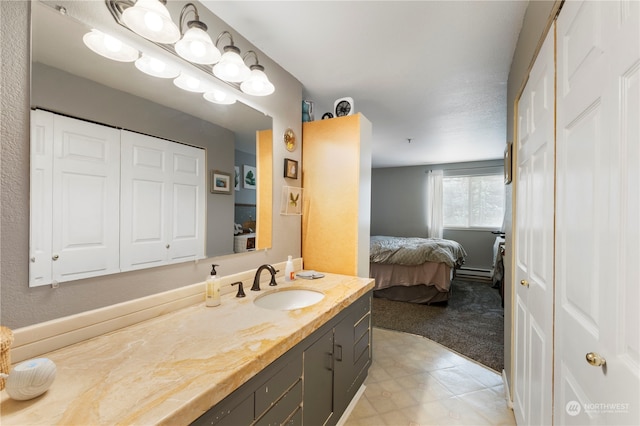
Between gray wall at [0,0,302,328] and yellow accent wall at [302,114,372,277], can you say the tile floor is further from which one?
gray wall at [0,0,302,328]

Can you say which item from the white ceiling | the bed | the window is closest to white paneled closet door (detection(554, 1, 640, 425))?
the white ceiling

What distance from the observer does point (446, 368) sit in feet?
7.47

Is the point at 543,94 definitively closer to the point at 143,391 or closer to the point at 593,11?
the point at 593,11

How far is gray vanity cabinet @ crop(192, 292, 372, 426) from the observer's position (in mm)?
867

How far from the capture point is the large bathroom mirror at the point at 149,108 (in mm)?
944

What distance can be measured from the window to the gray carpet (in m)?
1.83

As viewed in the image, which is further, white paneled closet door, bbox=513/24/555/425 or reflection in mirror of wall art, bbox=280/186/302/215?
reflection in mirror of wall art, bbox=280/186/302/215

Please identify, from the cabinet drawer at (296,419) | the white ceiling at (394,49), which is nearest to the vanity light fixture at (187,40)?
the white ceiling at (394,49)

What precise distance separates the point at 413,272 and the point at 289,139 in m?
2.76

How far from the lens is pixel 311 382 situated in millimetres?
1252

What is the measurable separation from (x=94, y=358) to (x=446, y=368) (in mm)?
2422

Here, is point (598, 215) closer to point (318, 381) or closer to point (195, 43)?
point (318, 381)

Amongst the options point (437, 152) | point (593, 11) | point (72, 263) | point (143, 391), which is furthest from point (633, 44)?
point (437, 152)

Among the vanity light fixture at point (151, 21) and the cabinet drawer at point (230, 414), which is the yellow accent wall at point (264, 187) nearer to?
the vanity light fixture at point (151, 21)
